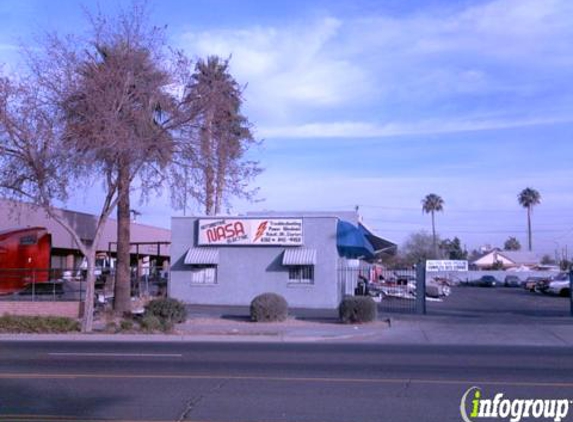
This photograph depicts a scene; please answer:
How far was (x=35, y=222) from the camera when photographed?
45.4 m

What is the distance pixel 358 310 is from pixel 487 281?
61.7m

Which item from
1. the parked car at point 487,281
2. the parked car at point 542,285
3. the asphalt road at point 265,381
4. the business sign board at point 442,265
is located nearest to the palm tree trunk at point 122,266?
the asphalt road at point 265,381

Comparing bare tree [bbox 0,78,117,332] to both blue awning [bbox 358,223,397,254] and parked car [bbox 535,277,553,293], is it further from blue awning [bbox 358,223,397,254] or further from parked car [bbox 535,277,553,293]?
parked car [bbox 535,277,553,293]

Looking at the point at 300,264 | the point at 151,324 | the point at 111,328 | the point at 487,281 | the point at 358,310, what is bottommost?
the point at 111,328

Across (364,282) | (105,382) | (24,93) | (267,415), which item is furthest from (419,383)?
(364,282)

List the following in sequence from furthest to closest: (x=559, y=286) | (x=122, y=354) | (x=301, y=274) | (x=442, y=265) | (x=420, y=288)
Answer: (x=559, y=286) → (x=442, y=265) → (x=301, y=274) → (x=420, y=288) → (x=122, y=354)

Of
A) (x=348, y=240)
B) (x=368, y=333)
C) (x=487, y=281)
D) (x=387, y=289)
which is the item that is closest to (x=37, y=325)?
(x=368, y=333)

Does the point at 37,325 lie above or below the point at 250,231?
below

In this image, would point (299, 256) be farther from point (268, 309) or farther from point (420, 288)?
point (268, 309)

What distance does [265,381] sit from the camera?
13430mm

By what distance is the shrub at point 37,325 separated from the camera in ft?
84.3

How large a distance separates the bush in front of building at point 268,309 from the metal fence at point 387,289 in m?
6.68

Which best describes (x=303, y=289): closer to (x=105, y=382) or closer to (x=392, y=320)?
(x=392, y=320)

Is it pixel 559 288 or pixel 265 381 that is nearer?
pixel 265 381
